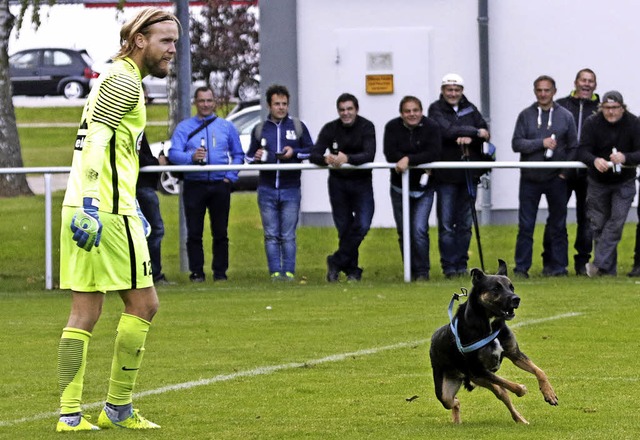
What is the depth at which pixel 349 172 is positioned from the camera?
16766 millimetres

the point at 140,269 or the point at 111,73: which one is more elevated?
the point at 111,73

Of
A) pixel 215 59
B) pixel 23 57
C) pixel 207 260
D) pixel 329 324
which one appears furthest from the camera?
pixel 23 57

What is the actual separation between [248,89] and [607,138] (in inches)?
1313

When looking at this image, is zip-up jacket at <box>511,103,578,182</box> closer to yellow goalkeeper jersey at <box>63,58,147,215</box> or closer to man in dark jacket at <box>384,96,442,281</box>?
man in dark jacket at <box>384,96,442,281</box>

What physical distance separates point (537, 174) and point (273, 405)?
8291mm

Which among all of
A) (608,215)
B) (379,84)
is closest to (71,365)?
(608,215)

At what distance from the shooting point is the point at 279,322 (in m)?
13.5

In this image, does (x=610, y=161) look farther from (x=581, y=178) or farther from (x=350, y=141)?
(x=350, y=141)

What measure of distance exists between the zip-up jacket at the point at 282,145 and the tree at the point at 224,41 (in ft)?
96.2

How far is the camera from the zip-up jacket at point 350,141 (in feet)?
54.6

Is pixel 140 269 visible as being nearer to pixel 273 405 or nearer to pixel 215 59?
pixel 273 405

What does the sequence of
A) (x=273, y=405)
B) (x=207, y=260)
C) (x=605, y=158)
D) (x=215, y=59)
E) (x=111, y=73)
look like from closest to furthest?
(x=111, y=73), (x=273, y=405), (x=605, y=158), (x=207, y=260), (x=215, y=59)

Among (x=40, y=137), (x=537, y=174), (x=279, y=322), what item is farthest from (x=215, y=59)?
(x=279, y=322)

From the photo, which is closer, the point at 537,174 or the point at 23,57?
the point at 537,174
